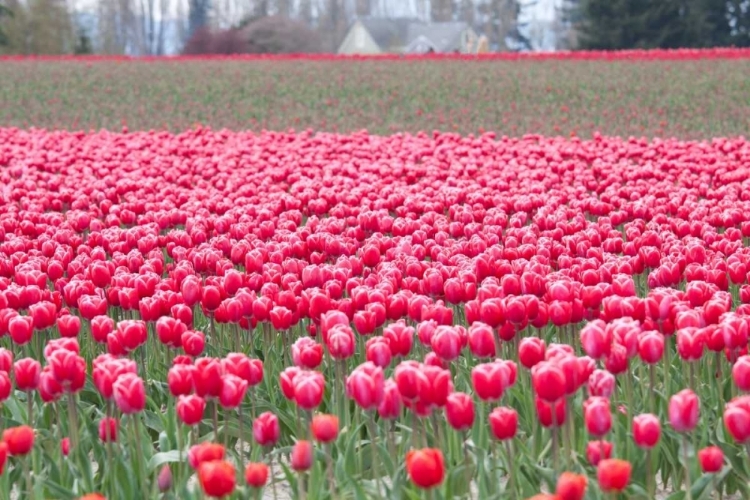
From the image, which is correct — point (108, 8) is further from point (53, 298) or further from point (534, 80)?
point (53, 298)

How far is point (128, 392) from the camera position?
292 cm

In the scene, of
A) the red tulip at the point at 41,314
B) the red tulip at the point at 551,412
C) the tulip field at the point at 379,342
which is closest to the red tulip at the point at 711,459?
the tulip field at the point at 379,342

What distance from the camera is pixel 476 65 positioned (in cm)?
2769

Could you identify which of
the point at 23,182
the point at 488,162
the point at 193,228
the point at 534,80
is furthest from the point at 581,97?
the point at 193,228

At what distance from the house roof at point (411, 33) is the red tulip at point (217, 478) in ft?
258

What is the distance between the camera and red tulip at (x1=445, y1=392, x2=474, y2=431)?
9.13 ft

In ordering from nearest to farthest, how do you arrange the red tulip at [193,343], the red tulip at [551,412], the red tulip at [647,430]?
the red tulip at [647,430], the red tulip at [551,412], the red tulip at [193,343]

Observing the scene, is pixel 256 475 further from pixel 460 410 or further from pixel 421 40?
pixel 421 40

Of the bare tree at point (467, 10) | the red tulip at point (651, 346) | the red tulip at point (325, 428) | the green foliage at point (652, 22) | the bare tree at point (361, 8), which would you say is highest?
the bare tree at point (361, 8)

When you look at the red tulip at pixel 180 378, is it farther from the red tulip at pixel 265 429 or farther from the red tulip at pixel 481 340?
the red tulip at pixel 481 340

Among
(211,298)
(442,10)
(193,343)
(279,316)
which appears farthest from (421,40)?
(193,343)

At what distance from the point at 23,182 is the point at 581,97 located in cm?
1493

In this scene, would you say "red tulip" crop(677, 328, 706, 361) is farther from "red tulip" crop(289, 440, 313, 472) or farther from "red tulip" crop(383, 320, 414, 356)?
"red tulip" crop(289, 440, 313, 472)

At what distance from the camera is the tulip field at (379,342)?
2916 mm
